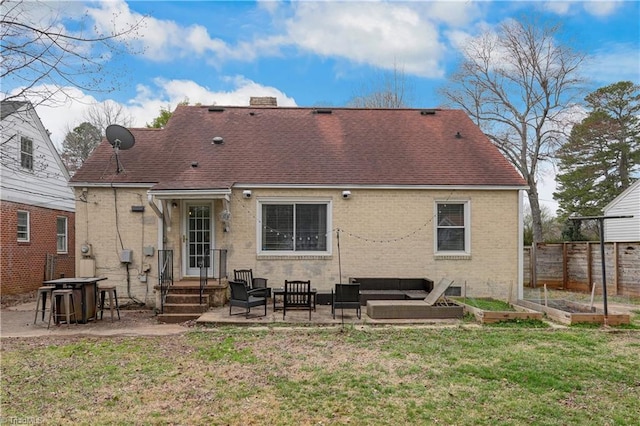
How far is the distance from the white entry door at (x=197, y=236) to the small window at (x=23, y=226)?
24.4 feet

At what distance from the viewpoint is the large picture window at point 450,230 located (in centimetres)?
1325

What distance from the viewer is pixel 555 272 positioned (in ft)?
61.5

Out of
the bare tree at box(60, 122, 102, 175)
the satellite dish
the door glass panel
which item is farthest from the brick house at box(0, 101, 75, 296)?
the bare tree at box(60, 122, 102, 175)

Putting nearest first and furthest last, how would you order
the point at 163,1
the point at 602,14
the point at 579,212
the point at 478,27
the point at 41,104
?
the point at 41,104, the point at 163,1, the point at 602,14, the point at 478,27, the point at 579,212

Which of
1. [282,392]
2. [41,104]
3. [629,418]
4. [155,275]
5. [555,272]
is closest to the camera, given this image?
[41,104]

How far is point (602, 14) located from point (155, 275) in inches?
646

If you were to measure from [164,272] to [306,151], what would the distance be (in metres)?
5.77

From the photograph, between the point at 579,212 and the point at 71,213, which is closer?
the point at 71,213

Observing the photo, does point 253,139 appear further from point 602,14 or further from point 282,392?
point 602,14

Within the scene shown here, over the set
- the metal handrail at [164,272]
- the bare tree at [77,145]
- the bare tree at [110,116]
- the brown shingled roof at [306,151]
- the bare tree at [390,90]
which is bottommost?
the metal handrail at [164,272]

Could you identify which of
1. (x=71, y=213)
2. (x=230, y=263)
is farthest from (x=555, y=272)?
(x=71, y=213)

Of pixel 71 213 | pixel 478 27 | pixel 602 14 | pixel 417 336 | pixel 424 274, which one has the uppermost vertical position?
pixel 478 27

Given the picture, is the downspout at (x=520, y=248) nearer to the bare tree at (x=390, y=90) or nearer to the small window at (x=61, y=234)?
the small window at (x=61, y=234)

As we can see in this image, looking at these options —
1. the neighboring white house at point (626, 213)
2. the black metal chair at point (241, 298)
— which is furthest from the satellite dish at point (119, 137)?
the neighboring white house at point (626, 213)
